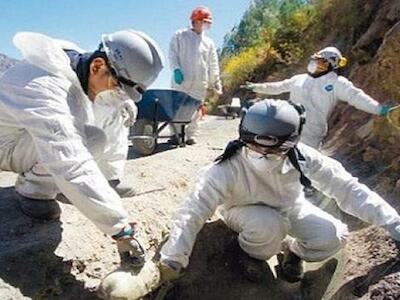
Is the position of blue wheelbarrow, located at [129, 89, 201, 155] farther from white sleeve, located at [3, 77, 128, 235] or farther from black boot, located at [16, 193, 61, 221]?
white sleeve, located at [3, 77, 128, 235]

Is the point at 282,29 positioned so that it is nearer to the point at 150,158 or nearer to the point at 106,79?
the point at 150,158

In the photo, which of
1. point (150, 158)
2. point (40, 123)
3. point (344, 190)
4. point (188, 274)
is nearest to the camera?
point (40, 123)

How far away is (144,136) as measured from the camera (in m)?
6.01

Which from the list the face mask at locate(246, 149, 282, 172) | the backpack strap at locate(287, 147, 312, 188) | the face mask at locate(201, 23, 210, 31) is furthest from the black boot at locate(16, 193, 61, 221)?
the face mask at locate(201, 23, 210, 31)

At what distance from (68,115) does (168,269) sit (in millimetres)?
840

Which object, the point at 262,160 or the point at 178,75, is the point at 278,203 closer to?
the point at 262,160

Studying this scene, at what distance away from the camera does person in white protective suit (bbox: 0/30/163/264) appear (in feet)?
8.46

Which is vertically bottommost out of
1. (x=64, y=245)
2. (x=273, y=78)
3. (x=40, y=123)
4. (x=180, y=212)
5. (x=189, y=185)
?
(x=273, y=78)

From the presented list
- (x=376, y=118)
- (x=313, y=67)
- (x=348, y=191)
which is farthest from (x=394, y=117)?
(x=348, y=191)

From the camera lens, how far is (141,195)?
4.12 m

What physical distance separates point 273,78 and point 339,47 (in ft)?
11.4

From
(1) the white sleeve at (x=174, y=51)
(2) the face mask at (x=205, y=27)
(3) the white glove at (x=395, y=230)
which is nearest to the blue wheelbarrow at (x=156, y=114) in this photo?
(1) the white sleeve at (x=174, y=51)

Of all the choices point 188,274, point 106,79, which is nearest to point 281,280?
point 188,274

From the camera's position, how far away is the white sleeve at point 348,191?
A: 2990 mm
